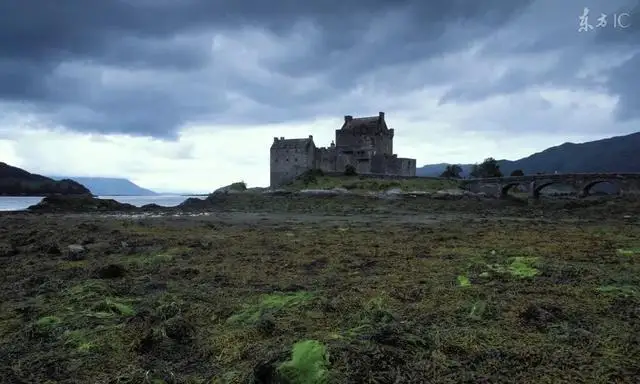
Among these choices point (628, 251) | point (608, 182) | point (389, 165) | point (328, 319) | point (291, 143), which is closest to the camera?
point (328, 319)

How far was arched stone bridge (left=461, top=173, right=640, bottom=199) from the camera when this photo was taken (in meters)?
56.8

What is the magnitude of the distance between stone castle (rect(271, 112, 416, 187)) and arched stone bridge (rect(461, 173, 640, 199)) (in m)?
15.9

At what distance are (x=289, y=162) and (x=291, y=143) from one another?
3.39 metres

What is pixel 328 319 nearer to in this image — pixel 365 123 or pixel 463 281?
pixel 463 281

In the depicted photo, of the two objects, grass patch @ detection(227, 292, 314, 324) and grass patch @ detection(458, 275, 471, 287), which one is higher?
grass patch @ detection(458, 275, 471, 287)

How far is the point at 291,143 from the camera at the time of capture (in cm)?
8231

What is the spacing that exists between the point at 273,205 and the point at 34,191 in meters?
151

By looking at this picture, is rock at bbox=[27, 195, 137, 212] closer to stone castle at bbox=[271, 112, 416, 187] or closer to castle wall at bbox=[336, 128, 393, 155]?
stone castle at bbox=[271, 112, 416, 187]

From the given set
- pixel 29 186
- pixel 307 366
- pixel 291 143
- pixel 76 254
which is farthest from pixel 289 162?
pixel 29 186

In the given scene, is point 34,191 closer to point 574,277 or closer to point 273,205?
point 273,205

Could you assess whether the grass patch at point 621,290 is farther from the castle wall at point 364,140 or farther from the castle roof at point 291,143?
the castle wall at point 364,140

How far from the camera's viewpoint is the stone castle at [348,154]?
80.1 m

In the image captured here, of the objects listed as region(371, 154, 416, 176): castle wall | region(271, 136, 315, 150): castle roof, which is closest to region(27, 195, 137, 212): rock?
region(271, 136, 315, 150): castle roof

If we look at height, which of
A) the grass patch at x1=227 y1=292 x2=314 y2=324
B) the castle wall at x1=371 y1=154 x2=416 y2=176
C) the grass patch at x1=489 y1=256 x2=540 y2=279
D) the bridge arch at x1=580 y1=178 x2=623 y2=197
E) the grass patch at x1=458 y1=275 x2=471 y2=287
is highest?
the castle wall at x1=371 y1=154 x2=416 y2=176
